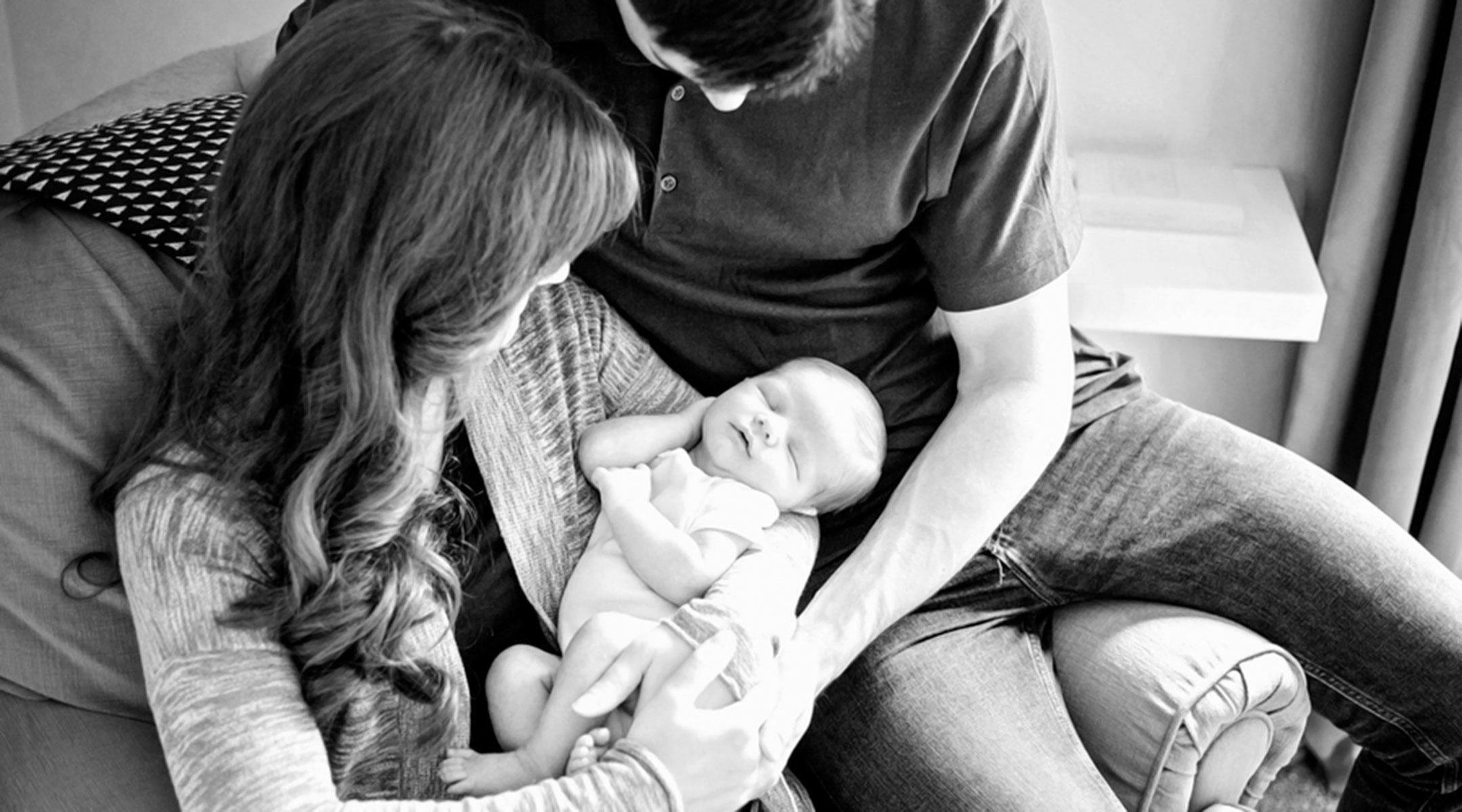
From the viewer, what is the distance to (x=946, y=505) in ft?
4.87

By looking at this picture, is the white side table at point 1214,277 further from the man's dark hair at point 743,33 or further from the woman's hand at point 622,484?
the man's dark hair at point 743,33

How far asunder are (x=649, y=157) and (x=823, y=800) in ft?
2.26

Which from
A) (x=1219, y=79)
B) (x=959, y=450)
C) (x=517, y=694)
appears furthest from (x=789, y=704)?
(x=1219, y=79)

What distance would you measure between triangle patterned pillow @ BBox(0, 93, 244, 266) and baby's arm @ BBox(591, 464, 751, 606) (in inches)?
18.1

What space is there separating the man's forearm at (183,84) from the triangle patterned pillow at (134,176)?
166 millimetres

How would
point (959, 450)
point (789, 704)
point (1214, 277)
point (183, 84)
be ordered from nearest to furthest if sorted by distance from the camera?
point (789, 704) < point (959, 450) < point (183, 84) < point (1214, 277)

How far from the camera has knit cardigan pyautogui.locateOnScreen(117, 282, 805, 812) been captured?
106cm

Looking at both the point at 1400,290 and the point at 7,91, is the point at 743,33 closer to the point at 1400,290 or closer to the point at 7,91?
the point at 1400,290

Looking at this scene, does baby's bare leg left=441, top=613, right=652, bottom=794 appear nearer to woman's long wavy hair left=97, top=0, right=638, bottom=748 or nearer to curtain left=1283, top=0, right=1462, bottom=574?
woman's long wavy hair left=97, top=0, right=638, bottom=748

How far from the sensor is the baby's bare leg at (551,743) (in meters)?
1.25

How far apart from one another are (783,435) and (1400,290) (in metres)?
0.99

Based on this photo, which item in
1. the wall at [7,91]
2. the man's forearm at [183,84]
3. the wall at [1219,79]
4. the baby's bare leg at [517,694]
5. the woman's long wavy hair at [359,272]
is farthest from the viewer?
the wall at [7,91]

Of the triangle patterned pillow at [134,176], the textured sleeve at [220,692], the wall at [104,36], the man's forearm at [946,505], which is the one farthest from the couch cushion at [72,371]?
the wall at [104,36]

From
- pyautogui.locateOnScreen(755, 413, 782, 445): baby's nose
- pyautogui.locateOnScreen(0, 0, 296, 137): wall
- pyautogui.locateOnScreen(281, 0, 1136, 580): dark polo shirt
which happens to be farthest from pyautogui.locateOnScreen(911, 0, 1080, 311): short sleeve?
pyautogui.locateOnScreen(0, 0, 296, 137): wall
